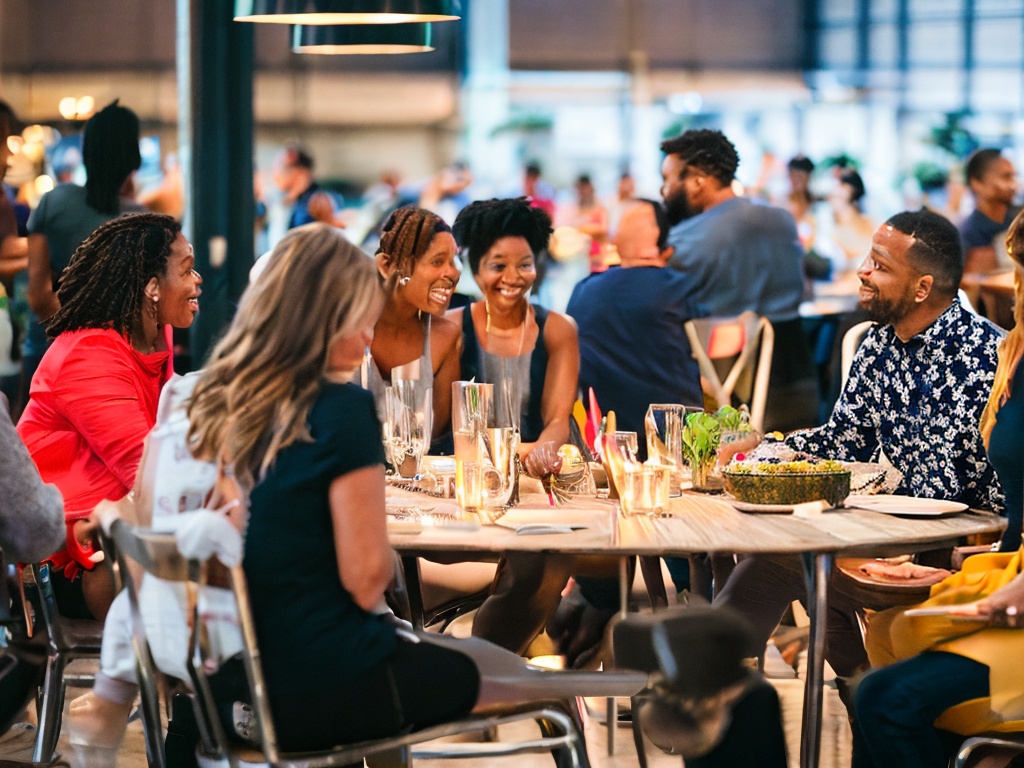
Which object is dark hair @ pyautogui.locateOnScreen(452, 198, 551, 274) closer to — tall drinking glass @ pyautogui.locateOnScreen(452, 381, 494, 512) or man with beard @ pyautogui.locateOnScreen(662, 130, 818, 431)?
tall drinking glass @ pyautogui.locateOnScreen(452, 381, 494, 512)

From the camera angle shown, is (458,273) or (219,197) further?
(219,197)

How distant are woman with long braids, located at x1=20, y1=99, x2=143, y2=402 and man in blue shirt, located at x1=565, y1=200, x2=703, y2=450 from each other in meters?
1.52

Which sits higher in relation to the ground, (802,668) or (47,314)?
(47,314)

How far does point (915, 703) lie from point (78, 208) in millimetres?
3251

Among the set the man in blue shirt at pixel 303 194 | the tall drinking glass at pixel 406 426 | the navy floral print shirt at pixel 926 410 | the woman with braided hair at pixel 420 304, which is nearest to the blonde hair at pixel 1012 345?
the navy floral print shirt at pixel 926 410

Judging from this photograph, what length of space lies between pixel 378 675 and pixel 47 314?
9.66 ft

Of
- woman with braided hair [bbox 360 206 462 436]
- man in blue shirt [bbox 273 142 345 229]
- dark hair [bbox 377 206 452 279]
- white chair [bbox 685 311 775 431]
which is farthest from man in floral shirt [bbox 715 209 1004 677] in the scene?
man in blue shirt [bbox 273 142 345 229]

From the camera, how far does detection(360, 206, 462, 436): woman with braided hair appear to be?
3.70 meters

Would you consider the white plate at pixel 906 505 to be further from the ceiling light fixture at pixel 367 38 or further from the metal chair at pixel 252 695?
the ceiling light fixture at pixel 367 38

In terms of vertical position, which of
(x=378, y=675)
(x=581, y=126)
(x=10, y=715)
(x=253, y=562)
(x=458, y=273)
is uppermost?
(x=581, y=126)

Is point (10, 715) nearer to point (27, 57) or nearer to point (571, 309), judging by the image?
point (571, 309)

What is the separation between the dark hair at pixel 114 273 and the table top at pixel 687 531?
75 centimetres

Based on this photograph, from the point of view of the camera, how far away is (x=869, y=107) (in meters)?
11.5

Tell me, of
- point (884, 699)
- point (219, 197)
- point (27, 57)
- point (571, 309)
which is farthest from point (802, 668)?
point (27, 57)
